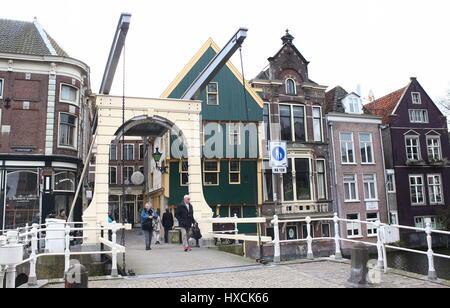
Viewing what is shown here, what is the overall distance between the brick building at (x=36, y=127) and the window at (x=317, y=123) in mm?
15692

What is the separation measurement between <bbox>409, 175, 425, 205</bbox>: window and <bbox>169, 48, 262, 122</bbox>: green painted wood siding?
14.8 meters

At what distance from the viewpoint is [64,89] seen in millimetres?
22109

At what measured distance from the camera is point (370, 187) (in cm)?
2908

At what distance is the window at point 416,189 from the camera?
99.0ft

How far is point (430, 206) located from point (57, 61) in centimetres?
→ 2871

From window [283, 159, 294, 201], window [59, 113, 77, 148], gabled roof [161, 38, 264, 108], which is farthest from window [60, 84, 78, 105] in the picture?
window [283, 159, 294, 201]

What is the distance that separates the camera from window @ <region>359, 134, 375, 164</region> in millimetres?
29047

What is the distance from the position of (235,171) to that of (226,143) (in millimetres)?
1801

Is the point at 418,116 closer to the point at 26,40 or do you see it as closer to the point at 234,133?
the point at 234,133

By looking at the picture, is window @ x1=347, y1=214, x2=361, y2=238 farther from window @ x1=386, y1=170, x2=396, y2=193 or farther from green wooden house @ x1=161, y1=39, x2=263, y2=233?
green wooden house @ x1=161, y1=39, x2=263, y2=233

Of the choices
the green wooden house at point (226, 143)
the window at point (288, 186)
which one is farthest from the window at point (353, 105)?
the green wooden house at point (226, 143)
